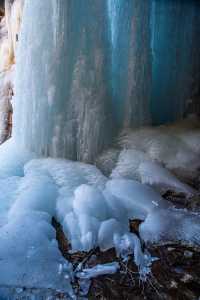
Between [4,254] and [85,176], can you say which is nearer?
[4,254]

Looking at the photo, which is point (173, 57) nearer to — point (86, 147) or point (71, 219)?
point (86, 147)

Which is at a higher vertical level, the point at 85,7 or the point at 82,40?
the point at 85,7

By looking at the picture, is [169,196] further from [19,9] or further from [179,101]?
[19,9]

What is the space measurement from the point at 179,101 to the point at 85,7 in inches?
84.1

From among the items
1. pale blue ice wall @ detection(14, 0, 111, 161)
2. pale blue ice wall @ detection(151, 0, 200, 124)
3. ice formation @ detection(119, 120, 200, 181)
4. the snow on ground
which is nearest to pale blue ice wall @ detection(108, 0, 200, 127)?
pale blue ice wall @ detection(151, 0, 200, 124)

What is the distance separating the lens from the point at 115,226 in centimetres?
229

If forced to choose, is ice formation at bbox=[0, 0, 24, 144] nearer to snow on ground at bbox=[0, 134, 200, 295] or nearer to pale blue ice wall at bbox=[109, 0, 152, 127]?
pale blue ice wall at bbox=[109, 0, 152, 127]

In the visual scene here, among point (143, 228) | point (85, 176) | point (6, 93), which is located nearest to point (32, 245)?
point (143, 228)

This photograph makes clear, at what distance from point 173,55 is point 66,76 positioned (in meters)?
2.09

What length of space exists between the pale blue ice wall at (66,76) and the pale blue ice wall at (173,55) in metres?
1.28

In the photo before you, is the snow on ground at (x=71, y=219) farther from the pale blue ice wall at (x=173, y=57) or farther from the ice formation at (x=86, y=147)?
the pale blue ice wall at (x=173, y=57)

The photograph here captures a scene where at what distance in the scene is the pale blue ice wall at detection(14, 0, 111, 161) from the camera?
3520mm

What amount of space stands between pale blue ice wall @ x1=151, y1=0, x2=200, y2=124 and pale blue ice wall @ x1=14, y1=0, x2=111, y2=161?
1.28m

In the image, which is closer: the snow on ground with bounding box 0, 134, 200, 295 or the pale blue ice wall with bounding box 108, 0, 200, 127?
the snow on ground with bounding box 0, 134, 200, 295
